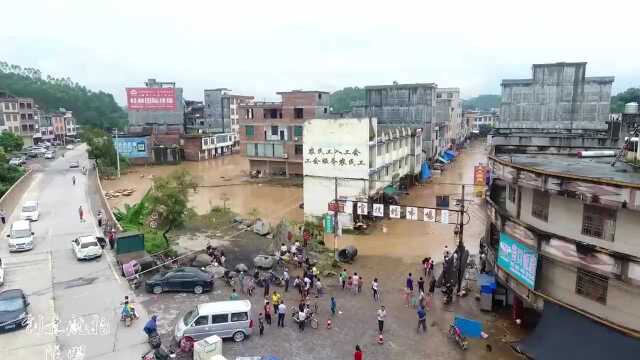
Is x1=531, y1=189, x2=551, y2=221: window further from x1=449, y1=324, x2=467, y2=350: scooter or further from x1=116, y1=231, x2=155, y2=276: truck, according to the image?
x1=116, y1=231, x2=155, y2=276: truck

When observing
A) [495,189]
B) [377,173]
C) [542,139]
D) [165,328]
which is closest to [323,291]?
[165,328]

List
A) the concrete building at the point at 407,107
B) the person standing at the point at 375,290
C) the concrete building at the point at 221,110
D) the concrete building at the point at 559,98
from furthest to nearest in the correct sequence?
1. the concrete building at the point at 221,110
2. the concrete building at the point at 407,107
3. the concrete building at the point at 559,98
4. the person standing at the point at 375,290

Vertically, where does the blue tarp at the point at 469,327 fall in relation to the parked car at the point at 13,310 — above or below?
below

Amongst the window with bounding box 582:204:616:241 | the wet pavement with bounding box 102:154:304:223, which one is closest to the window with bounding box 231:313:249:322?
the window with bounding box 582:204:616:241

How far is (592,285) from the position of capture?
54.4 feet

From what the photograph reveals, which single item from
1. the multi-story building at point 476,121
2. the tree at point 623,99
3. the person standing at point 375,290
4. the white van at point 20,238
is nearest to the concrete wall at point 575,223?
the person standing at point 375,290

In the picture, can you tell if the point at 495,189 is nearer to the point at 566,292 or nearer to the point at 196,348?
the point at 566,292

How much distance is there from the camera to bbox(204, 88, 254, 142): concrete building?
341 feet

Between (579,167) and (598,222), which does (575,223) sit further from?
(579,167)

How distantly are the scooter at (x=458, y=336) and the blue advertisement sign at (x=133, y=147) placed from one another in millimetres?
71990

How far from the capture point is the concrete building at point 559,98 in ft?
179

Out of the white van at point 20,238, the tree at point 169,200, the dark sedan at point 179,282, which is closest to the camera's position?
the dark sedan at point 179,282

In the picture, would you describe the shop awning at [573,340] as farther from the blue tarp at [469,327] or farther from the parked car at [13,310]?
the parked car at [13,310]

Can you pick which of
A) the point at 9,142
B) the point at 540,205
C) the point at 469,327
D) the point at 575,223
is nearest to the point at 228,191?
the point at 469,327
